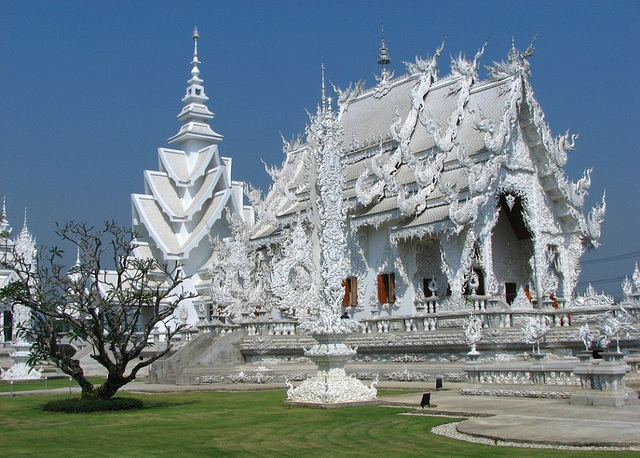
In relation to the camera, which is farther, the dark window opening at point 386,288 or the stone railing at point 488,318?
the dark window opening at point 386,288

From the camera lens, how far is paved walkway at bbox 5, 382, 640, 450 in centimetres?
817

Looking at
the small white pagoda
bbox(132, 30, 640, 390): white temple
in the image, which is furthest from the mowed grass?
the small white pagoda

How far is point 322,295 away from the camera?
13.3m

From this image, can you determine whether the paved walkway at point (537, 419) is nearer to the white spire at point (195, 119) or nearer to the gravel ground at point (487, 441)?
the gravel ground at point (487, 441)

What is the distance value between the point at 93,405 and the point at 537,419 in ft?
24.7

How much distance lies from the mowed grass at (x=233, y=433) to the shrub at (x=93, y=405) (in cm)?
26

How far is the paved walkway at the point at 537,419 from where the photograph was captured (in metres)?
8.17

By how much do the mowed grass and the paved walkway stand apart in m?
0.46

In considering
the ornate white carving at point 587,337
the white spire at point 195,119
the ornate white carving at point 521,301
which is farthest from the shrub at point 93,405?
the white spire at point 195,119

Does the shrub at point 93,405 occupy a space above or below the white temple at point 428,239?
below

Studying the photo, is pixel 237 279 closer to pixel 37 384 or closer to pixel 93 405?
pixel 37 384

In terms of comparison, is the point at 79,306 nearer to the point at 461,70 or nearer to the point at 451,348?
the point at 451,348

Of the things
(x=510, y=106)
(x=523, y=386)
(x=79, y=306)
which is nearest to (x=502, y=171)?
(x=510, y=106)

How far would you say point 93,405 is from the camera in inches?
522
